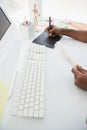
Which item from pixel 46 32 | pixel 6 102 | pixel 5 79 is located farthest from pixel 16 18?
pixel 6 102

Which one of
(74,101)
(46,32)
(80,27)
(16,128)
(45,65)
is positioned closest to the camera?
(16,128)

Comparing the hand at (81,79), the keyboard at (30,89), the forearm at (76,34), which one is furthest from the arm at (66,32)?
the hand at (81,79)

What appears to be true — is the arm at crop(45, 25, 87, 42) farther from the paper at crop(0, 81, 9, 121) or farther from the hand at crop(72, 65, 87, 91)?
the paper at crop(0, 81, 9, 121)

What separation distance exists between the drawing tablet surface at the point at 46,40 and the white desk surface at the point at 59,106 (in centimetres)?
23

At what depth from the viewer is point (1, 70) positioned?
2.37 ft

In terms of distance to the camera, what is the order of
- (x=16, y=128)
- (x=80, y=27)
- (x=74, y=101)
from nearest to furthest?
(x=16, y=128) < (x=74, y=101) < (x=80, y=27)

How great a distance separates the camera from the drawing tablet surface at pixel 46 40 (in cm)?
108

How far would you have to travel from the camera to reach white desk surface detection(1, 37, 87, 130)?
0.55 meters

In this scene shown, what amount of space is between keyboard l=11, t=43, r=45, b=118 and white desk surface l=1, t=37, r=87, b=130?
23mm

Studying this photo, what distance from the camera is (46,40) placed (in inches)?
44.4

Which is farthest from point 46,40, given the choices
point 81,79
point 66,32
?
point 81,79

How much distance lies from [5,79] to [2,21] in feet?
1.21

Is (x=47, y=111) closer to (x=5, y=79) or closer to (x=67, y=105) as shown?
(x=67, y=105)

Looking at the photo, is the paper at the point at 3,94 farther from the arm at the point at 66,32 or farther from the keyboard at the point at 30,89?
the arm at the point at 66,32
